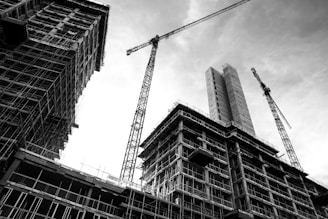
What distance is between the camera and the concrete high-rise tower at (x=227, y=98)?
78188 mm

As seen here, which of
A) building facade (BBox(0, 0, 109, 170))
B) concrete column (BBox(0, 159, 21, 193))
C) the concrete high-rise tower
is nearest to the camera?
concrete column (BBox(0, 159, 21, 193))

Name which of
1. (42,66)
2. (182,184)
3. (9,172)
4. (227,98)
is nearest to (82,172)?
(9,172)

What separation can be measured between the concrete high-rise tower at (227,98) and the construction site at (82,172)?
19.7 meters

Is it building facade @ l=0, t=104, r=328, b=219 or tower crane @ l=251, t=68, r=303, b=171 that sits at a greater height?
tower crane @ l=251, t=68, r=303, b=171

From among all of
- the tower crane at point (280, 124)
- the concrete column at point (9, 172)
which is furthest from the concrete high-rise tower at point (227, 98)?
the concrete column at point (9, 172)

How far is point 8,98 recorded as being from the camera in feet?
99.9

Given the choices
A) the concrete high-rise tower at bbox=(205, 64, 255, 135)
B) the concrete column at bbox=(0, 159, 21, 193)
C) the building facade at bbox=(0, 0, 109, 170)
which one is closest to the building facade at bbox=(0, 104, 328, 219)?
the concrete column at bbox=(0, 159, 21, 193)

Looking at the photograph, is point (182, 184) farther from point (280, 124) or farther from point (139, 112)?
point (280, 124)

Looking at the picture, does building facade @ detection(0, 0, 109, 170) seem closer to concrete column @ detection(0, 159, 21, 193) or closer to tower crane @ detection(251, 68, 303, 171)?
concrete column @ detection(0, 159, 21, 193)

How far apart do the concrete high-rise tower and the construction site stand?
19.7 m

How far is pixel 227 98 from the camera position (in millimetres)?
88125

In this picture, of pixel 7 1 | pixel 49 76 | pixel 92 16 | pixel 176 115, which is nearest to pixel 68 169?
pixel 49 76

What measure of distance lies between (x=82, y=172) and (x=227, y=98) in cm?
6923

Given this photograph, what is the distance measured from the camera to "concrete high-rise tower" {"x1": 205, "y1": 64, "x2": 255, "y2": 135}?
78188 millimetres
